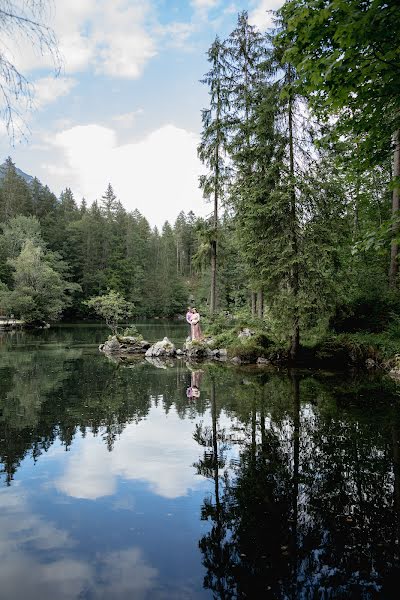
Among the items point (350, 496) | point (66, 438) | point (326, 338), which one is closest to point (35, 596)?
point (350, 496)

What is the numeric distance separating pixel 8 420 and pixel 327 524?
695cm

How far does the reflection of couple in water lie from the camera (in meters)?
12.1

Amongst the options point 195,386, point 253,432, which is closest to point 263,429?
point 253,432

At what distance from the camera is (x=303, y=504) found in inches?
199

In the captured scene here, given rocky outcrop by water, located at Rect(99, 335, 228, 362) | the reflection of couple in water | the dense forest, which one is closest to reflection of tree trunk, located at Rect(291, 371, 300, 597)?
the reflection of couple in water

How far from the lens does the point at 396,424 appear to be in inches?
330

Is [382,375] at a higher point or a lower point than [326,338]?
lower

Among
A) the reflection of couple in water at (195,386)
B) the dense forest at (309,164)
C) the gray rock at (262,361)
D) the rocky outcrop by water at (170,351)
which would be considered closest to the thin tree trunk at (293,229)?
the dense forest at (309,164)

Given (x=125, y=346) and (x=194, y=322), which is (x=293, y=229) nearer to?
(x=194, y=322)

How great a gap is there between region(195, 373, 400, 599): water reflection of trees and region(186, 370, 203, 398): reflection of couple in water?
98.7 inches

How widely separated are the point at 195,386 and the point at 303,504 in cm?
836

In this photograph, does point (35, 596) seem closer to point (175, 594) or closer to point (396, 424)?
point (175, 594)

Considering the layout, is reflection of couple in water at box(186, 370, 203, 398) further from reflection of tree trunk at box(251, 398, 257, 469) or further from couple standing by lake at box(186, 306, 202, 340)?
couple standing by lake at box(186, 306, 202, 340)

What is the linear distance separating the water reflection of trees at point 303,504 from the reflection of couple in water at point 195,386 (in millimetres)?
2506
